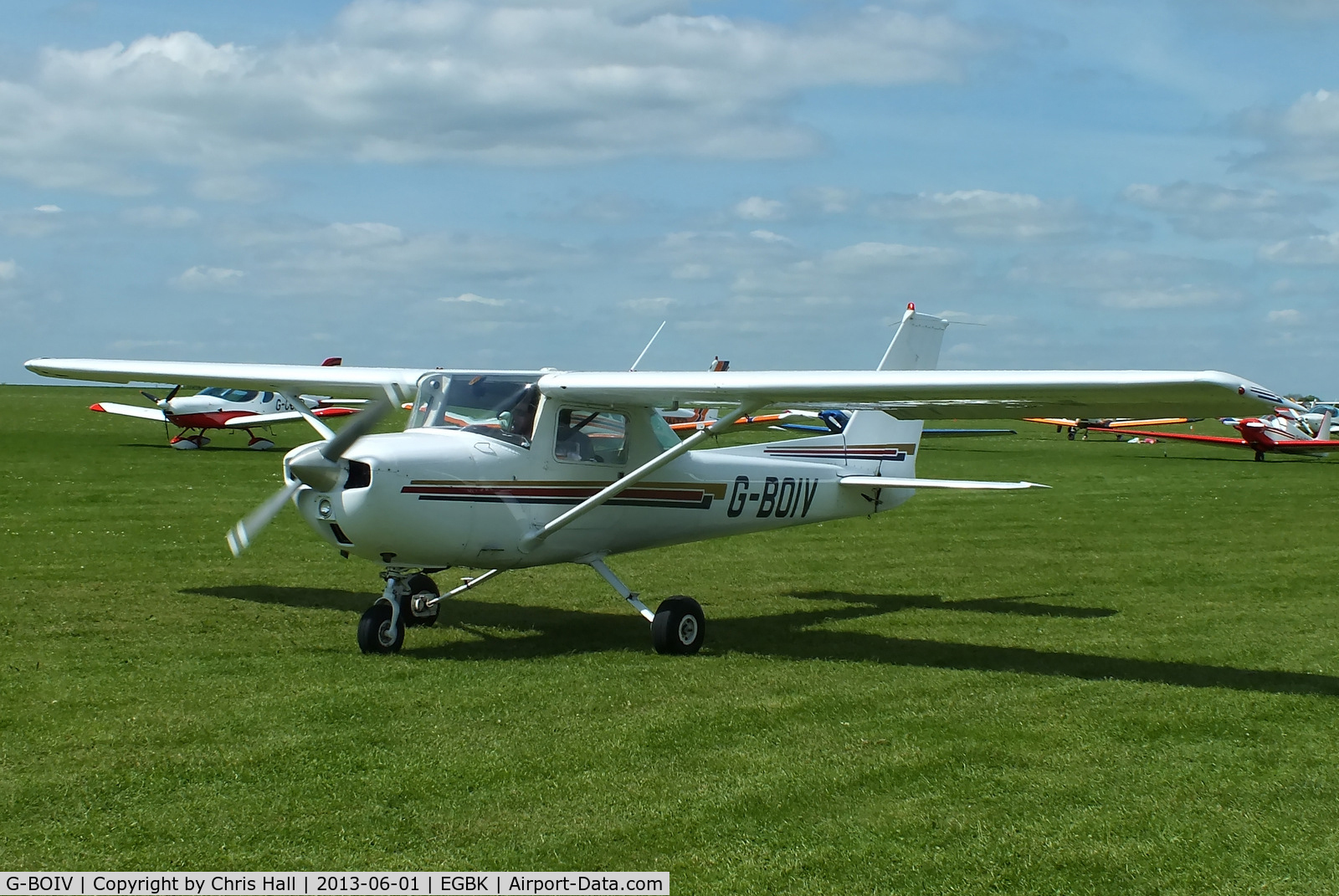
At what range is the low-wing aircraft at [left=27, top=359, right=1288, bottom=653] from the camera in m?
8.00

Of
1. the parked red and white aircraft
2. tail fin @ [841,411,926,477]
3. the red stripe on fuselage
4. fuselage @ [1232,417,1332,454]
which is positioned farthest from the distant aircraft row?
fuselage @ [1232,417,1332,454]

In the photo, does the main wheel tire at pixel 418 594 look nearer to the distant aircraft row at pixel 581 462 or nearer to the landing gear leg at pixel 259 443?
the distant aircraft row at pixel 581 462

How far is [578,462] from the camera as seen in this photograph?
9.49m

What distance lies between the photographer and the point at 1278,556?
47.1 feet

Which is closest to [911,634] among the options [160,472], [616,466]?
[616,466]

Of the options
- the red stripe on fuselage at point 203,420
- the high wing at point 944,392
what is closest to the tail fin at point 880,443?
the high wing at point 944,392

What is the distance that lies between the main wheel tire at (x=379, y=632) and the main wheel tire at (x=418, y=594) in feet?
2.98

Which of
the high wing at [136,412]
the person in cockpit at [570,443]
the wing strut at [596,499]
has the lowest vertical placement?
the high wing at [136,412]

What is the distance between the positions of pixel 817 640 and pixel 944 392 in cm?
263

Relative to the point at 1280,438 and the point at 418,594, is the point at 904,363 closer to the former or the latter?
the point at 418,594

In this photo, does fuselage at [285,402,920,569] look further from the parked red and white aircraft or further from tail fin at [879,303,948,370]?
the parked red and white aircraft

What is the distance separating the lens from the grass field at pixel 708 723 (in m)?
4.87

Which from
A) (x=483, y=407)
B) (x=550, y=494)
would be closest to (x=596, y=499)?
(x=550, y=494)

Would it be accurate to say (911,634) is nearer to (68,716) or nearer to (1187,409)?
(1187,409)
